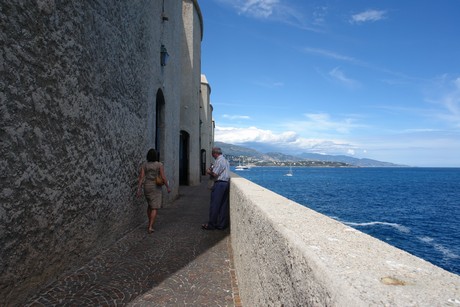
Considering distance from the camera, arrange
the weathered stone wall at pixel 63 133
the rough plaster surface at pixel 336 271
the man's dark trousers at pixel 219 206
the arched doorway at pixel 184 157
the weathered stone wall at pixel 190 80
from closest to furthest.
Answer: the rough plaster surface at pixel 336 271 → the weathered stone wall at pixel 63 133 → the man's dark trousers at pixel 219 206 → the weathered stone wall at pixel 190 80 → the arched doorway at pixel 184 157

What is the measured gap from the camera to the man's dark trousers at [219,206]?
686 centimetres

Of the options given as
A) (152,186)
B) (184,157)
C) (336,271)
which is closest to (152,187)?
(152,186)

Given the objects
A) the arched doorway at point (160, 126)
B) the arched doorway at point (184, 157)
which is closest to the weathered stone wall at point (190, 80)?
the arched doorway at point (184, 157)

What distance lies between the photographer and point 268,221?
2.18 metres

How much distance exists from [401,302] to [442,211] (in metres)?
44.1

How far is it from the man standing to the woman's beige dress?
1.14 metres

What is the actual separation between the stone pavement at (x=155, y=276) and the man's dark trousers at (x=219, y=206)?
19.9 inches

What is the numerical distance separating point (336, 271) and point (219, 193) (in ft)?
18.8

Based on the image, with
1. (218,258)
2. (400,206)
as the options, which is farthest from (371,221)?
(218,258)

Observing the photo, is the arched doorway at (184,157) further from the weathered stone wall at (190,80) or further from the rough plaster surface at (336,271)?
the rough plaster surface at (336,271)

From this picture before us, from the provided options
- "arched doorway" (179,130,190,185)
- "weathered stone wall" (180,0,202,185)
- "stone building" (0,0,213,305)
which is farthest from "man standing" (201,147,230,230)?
"arched doorway" (179,130,190,185)

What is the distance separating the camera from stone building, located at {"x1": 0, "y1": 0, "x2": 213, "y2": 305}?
3025 millimetres

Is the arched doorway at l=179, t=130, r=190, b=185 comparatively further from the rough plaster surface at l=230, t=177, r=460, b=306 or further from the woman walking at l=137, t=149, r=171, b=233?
the rough plaster surface at l=230, t=177, r=460, b=306

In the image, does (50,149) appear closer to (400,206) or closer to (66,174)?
(66,174)
